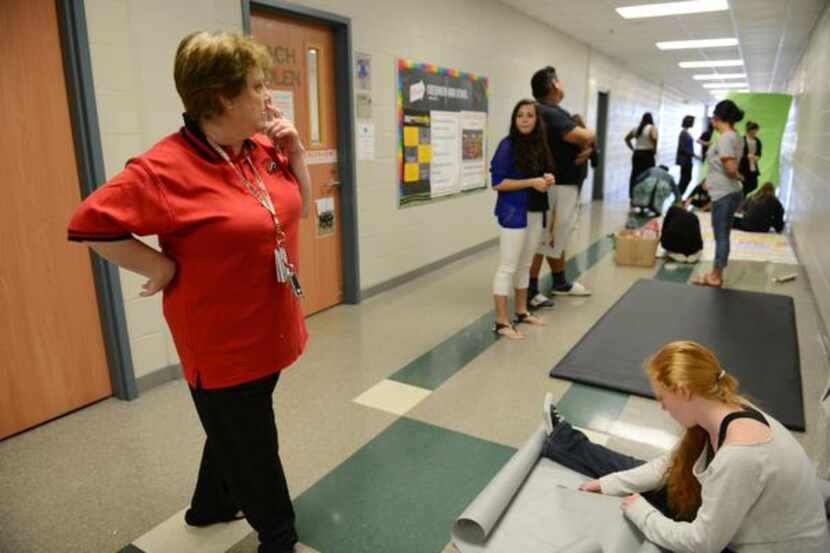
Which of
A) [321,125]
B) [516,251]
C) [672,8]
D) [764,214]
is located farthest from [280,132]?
[764,214]

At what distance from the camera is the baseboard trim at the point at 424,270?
450cm

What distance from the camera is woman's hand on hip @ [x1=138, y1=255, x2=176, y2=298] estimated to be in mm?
1323

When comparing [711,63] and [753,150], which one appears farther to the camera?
[711,63]

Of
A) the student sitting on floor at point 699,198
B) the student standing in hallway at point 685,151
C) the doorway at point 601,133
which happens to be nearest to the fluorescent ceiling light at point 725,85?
the doorway at point 601,133

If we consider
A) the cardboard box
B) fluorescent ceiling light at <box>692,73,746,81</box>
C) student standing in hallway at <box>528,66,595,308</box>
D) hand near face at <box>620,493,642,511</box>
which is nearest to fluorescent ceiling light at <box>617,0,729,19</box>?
the cardboard box

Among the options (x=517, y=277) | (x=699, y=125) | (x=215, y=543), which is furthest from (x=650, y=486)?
(x=699, y=125)

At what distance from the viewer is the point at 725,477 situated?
1296 millimetres

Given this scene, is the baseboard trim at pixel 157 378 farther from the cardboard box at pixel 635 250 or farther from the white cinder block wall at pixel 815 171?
the cardboard box at pixel 635 250

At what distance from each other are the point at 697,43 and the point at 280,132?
8864mm

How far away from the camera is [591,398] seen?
2736 mm

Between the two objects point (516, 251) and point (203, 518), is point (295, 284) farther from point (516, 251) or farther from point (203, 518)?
point (516, 251)

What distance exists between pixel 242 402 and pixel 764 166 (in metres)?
10.5

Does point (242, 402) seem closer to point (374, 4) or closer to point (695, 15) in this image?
point (374, 4)

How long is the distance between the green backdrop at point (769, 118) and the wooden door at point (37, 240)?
9638 mm
